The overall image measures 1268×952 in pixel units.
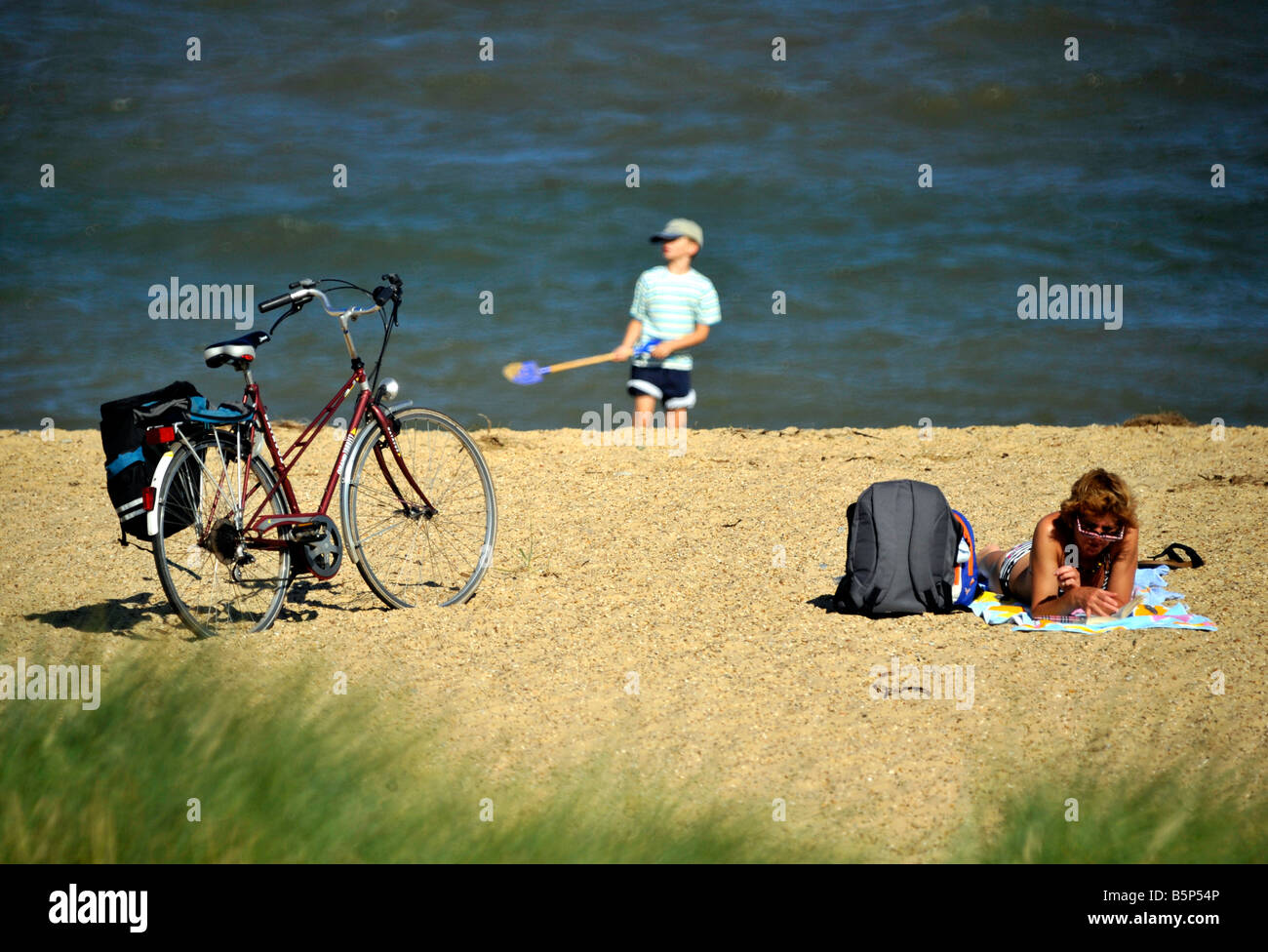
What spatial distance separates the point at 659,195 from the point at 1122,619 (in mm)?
12533

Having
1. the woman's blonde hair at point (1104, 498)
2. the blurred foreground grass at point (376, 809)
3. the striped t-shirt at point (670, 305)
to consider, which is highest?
the striped t-shirt at point (670, 305)

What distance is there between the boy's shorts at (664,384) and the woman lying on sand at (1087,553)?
3.27 meters

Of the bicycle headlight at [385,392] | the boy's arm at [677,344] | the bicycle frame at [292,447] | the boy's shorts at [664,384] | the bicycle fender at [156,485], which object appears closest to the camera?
the bicycle fender at [156,485]

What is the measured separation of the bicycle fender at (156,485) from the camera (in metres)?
4.60

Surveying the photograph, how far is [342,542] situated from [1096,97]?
18.2 metres

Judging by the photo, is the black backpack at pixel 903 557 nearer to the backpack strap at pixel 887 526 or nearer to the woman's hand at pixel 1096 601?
the backpack strap at pixel 887 526

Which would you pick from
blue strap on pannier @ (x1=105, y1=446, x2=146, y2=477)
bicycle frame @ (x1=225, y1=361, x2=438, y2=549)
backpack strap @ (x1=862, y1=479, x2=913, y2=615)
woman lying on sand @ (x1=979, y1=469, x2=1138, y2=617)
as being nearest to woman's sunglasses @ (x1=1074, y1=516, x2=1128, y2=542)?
woman lying on sand @ (x1=979, y1=469, x2=1138, y2=617)

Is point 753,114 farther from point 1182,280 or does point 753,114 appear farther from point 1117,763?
point 1117,763

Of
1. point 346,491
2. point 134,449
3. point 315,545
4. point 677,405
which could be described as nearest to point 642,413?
point 677,405

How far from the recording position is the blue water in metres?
12.8

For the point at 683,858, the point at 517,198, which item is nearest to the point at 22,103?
the point at 517,198

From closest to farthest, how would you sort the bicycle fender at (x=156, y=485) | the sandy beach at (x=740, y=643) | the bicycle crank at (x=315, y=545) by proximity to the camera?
the sandy beach at (x=740, y=643) < the bicycle fender at (x=156, y=485) < the bicycle crank at (x=315, y=545)

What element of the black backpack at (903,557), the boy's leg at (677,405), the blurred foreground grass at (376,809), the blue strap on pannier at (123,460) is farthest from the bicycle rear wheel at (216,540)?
the boy's leg at (677,405)

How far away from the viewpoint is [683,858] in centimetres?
327
